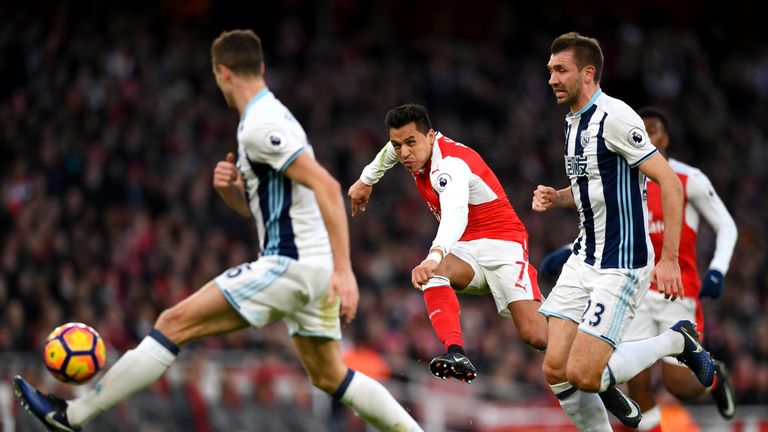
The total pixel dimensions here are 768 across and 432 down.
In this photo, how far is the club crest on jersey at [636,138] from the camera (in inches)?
272

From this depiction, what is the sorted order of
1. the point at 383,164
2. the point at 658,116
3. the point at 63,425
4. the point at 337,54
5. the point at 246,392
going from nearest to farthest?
the point at 63,425, the point at 383,164, the point at 658,116, the point at 246,392, the point at 337,54

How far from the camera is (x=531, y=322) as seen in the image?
7801mm

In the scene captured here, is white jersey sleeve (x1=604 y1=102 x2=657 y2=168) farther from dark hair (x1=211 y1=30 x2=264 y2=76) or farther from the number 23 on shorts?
dark hair (x1=211 y1=30 x2=264 y2=76)

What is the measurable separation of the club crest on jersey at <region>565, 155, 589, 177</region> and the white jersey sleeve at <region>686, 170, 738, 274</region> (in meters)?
1.94

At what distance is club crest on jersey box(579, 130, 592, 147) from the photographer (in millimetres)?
7122

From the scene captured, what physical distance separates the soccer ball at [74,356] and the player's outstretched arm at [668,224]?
3.27 m

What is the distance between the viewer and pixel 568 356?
716 cm

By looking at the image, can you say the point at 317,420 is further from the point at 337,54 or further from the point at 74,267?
the point at 337,54

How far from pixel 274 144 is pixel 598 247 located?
217 centimetres

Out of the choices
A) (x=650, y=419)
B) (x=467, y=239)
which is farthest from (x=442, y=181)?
(x=650, y=419)

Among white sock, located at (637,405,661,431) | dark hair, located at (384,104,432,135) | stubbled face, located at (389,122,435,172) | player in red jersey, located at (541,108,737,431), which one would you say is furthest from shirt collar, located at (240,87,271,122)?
white sock, located at (637,405,661,431)

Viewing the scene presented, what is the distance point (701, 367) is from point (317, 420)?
21.0 ft

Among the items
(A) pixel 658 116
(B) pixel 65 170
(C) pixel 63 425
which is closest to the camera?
(C) pixel 63 425

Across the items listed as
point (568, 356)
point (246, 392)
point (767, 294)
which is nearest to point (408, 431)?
point (568, 356)
